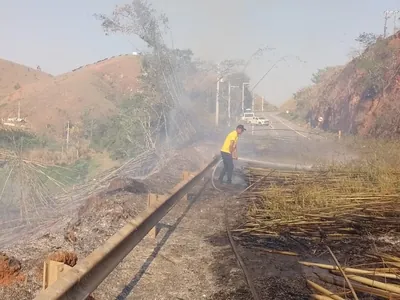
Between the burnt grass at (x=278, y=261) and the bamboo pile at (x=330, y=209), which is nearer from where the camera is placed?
the burnt grass at (x=278, y=261)

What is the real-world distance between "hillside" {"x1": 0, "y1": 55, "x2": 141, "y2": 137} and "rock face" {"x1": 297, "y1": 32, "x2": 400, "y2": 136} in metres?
20.6

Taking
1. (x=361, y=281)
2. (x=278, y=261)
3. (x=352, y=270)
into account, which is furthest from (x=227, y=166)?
(x=361, y=281)

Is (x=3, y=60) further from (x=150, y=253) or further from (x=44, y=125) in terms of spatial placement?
(x=150, y=253)

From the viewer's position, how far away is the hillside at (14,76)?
74.5m

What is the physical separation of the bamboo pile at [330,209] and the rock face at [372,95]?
1678 centimetres

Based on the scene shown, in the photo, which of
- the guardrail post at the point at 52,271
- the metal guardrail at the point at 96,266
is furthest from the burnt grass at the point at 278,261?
the guardrail post at the point at 52,271

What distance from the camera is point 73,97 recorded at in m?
59.4

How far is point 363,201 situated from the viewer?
7.04m

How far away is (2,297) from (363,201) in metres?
5.35

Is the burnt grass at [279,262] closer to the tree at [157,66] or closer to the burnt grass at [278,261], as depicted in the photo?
the burnt grass at [278,261]

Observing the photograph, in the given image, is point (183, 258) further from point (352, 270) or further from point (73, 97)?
point (73, 97)

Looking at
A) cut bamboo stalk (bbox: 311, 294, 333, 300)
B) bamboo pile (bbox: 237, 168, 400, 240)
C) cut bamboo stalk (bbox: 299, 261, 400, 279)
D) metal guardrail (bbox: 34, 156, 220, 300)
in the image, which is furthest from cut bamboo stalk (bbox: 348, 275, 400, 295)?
metal guardrail (bbox: 34, 156, 220, 300)

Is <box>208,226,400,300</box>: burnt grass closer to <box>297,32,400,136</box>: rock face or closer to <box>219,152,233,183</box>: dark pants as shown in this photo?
<box>219,152,233,183</box>: dark pants

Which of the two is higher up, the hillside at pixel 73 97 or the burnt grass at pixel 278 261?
the hillside at pixel 73 97
